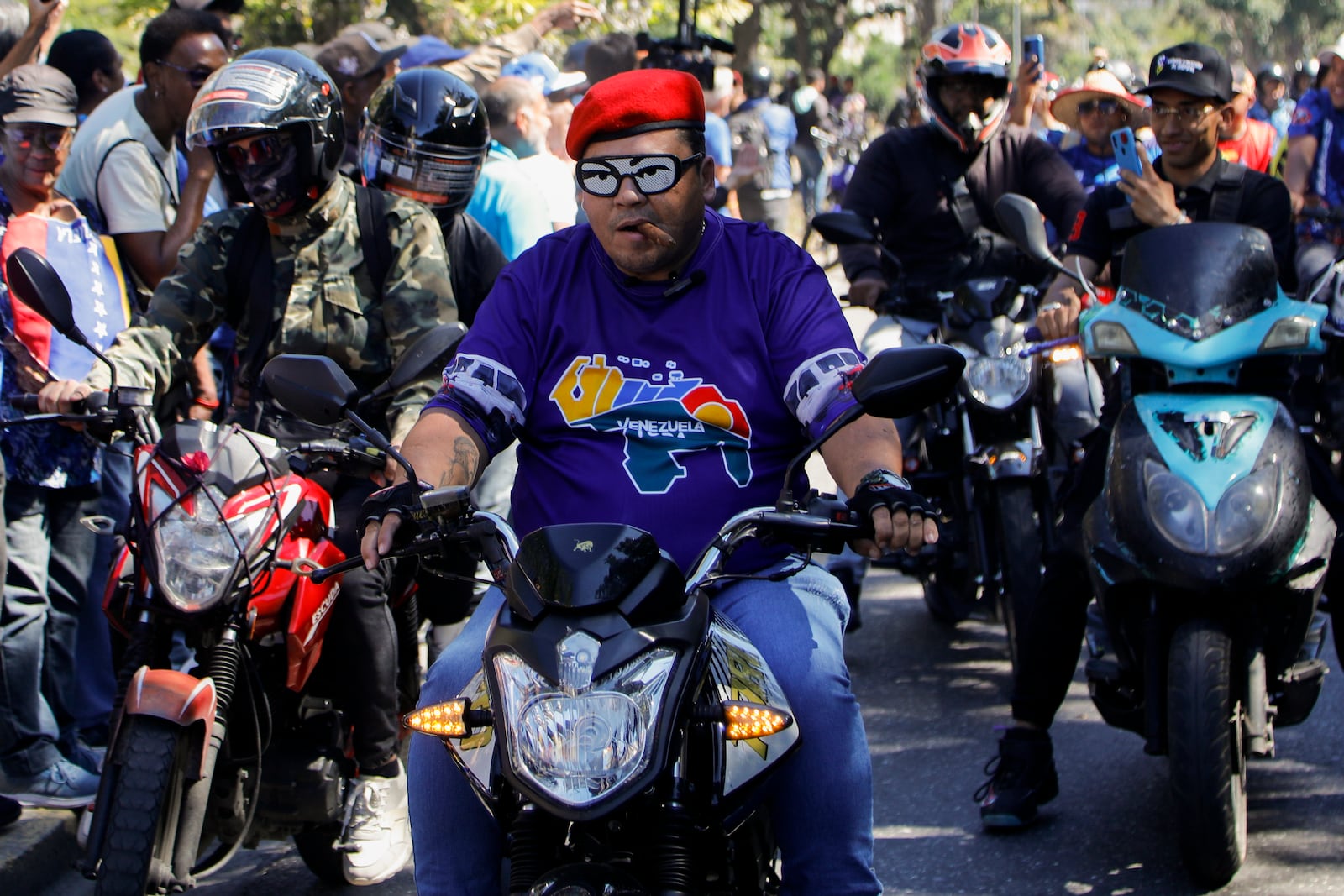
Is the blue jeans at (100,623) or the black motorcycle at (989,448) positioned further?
the black motorcycle at (989,448)

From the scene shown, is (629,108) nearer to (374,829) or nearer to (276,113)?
(276,113)

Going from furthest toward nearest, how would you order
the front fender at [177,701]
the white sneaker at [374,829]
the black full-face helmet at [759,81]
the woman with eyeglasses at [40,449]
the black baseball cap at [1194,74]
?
the black full-face helmet at [759,81] → the black baseball cap at [1194,74] → the woman with eyeglasses at [40,449] → the white sneaker at [374,829] → the front fender at [177,701]

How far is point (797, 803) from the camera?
268cm

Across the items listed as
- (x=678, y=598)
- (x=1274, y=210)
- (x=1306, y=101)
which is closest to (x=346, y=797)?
(x=678, y=598)

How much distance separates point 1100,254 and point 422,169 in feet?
7.37

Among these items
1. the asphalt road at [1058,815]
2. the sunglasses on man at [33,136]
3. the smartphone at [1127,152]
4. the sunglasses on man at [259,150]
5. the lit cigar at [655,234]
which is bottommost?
the asphalt road at [1058,815]

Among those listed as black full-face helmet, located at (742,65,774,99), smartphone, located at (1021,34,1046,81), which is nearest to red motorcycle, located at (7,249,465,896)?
smartphone, located at (1021,34,1046,81)

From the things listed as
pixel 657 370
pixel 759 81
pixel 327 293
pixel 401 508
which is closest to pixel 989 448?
pixel 327 293

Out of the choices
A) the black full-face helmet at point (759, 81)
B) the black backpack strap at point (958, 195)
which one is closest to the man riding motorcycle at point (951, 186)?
the black backpack strap at point (958, 195)

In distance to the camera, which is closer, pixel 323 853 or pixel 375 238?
pixel 323 853

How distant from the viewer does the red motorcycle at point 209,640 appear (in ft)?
11.2

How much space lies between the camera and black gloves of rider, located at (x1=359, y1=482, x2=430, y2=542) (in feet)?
8.85

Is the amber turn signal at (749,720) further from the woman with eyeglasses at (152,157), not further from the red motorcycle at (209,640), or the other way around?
the woman with eyeglasses at (152,157)

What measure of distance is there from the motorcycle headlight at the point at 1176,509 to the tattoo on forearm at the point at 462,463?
1.74m
